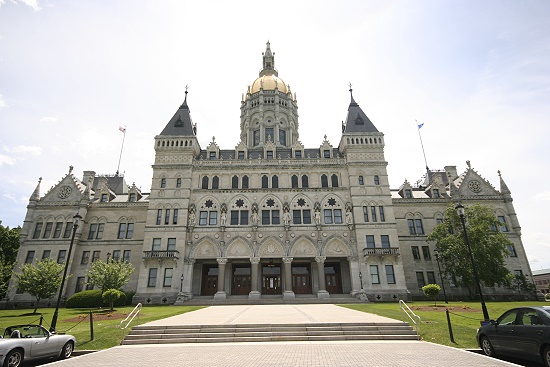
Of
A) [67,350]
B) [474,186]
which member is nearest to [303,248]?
[474,186]

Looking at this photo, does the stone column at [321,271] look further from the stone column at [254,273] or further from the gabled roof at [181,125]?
the gabled roof at [181,125]

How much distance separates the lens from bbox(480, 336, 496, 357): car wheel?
11.0m

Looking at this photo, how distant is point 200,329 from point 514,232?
4498 cm

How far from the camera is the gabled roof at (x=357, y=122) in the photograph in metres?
43.7

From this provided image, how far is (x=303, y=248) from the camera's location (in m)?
38.2

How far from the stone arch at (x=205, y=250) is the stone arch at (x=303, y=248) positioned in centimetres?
944

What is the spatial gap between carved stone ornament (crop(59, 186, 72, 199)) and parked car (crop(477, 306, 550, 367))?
161ft

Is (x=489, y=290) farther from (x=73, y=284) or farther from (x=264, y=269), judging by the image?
(x=73, y=284)

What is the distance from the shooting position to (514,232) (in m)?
41.3

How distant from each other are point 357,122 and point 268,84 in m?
22.1

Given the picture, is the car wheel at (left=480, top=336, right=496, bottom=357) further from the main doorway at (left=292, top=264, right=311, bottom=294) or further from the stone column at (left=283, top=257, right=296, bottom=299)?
the main doorway at (left=292, top=264, right=311, bottom=294)

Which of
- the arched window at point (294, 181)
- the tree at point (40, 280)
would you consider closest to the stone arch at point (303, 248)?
the arched window at point (294, 181)

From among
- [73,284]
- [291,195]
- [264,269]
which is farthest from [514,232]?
[73,284]

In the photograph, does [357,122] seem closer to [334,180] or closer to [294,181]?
[334,180]
